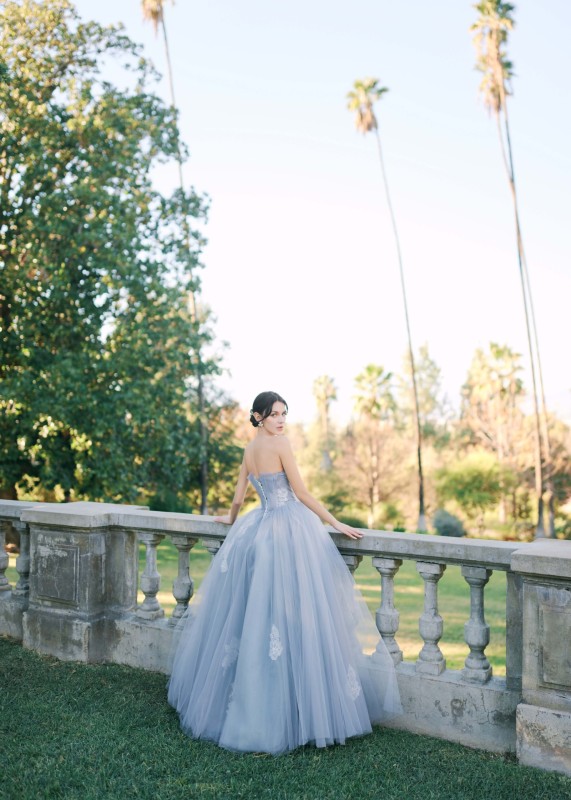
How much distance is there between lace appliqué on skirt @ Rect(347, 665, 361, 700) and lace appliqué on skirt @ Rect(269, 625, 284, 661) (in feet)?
1.33

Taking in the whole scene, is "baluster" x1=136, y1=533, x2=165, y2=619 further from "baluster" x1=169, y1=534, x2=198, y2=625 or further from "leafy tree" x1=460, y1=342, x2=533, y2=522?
"leafy tree" x1=460, y1=342, x2=533, y2=522

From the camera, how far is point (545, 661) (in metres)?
3.48

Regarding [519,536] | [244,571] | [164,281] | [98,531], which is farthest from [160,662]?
[519,536]

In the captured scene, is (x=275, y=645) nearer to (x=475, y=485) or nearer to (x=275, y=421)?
(x=275, y=421)

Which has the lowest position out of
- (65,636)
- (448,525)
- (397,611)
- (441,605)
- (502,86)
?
(441,605)

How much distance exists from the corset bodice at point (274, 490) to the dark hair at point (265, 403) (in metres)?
0.33

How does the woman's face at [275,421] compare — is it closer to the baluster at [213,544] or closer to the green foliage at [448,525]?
the baluster at [213,544]

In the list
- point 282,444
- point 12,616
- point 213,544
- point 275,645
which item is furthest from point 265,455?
point 12,616

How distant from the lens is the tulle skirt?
12.1 ft

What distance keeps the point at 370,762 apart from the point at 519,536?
3175 centimetres

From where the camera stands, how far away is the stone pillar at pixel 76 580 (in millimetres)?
5047

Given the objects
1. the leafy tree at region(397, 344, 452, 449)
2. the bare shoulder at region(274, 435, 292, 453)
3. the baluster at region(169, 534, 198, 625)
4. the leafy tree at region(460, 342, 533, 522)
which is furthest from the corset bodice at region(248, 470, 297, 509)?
the leafy tree at region(397, 344, 452, 449)

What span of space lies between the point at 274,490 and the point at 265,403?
53 cm

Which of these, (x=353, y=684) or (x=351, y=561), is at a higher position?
(x=351, y=561)
